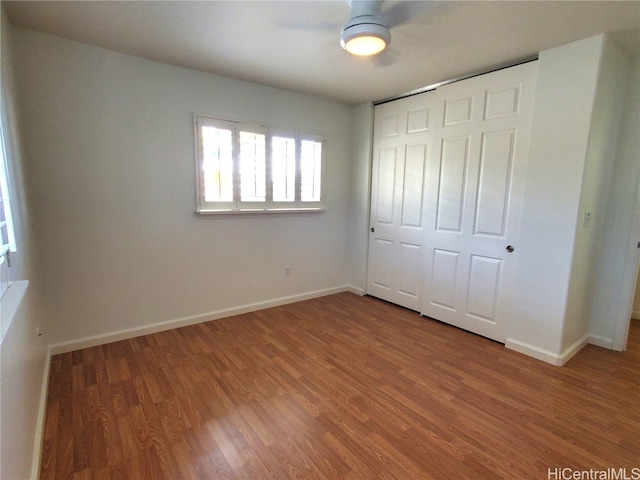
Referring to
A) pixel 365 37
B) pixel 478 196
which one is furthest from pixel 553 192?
pixel 365 37

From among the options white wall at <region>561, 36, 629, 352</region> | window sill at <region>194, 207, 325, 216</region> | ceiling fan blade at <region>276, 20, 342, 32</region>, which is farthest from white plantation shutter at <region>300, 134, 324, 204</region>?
white wall at <region>561, 36, 629, 352</region>

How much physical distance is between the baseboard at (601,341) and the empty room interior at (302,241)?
2 centimetres

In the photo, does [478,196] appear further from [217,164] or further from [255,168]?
[217,164]

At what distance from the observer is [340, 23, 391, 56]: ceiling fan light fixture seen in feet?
5.91

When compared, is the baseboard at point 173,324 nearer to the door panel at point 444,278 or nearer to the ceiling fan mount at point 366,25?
the door panel at point 444,278

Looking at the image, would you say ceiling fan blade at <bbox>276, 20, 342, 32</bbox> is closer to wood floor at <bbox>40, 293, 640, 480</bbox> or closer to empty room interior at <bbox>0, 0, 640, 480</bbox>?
empty room interior at <bbox>0, 0, 640, 480</bbox>

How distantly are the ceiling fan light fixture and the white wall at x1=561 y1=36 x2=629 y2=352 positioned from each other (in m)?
1.67

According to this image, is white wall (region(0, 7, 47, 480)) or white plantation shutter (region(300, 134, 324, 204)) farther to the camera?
white plantation shutter (region(300, 134, 324, 204))

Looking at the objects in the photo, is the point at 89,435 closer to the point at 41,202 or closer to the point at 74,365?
the point at 74,365

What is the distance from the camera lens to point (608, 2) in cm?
181

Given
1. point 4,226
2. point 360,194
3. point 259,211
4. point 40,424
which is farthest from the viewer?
point 360,194

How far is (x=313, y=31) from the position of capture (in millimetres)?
2201

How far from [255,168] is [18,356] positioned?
251cm

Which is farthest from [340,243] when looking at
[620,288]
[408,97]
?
[620,288]
